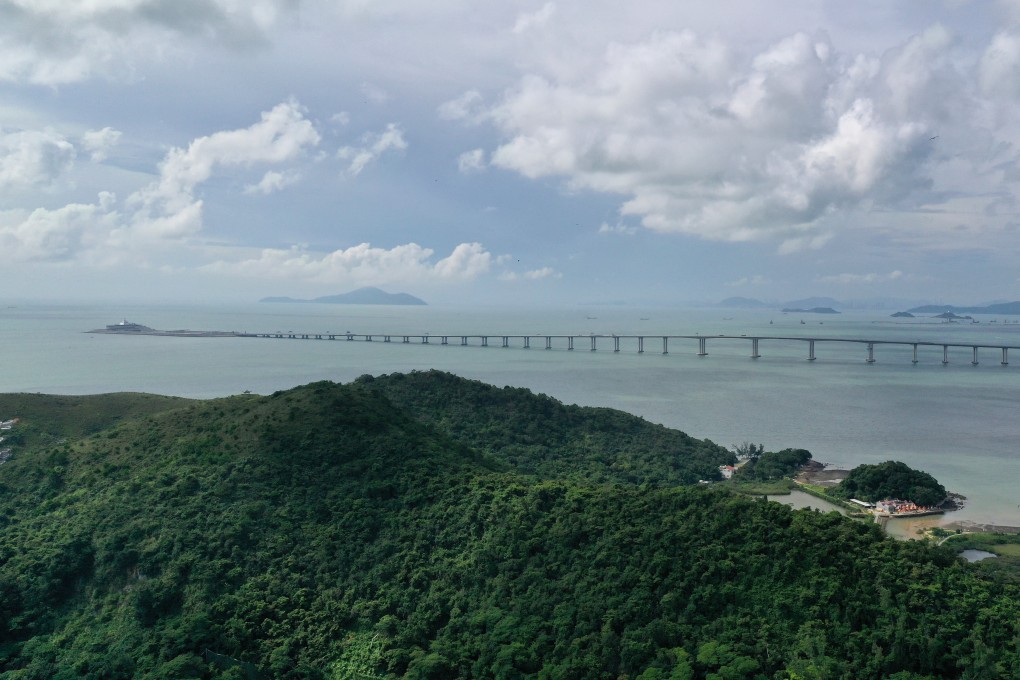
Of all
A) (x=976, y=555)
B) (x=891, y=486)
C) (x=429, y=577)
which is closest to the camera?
(x=429, y=577)

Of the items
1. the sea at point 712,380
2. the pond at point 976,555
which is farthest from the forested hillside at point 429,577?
the sea at point 712,380

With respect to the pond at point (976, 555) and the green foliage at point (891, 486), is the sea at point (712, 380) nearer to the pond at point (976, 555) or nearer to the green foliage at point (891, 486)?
the green foliage at point (891, 486)

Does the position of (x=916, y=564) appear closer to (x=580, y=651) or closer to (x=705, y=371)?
(x=580, y=651)

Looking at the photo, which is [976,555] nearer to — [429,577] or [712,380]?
[429,577]

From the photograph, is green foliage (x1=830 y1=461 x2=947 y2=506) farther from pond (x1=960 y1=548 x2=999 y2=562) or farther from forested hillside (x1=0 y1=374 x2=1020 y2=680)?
forested hillside (x1=0 y1=374 x2=1020 y2=680)

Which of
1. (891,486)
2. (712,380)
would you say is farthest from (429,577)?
(712,380)
